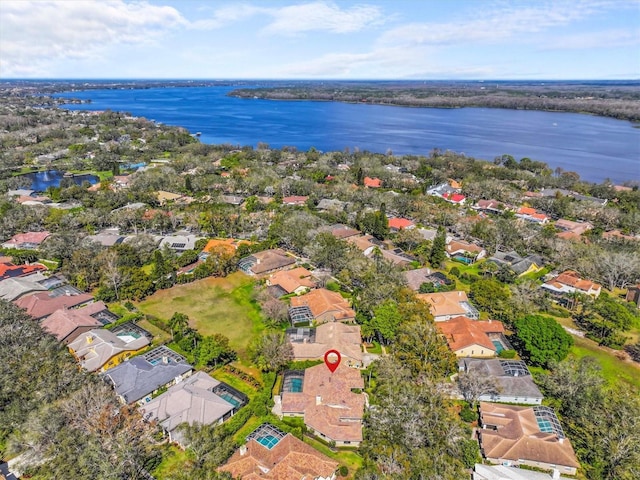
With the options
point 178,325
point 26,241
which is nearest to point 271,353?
point 178,325

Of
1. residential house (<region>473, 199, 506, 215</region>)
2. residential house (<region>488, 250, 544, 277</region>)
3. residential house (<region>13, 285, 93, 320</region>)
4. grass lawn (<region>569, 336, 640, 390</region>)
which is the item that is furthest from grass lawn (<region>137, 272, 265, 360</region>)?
residential house (<region>473, 199, 506, 215</region>)

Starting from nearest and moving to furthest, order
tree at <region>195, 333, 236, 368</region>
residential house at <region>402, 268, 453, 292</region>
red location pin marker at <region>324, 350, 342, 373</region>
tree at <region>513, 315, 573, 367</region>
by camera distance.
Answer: red location pin marker at <region>324, 350, 342, 373</region> → tree at <region>195, 333, 236, 368</region> → tree at <region>513, 315, 573, 367</region> → residential house at <region>402, 268, 453, 292</region>

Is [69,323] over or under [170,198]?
under

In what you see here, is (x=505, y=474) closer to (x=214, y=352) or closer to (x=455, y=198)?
(x=214, y=352)

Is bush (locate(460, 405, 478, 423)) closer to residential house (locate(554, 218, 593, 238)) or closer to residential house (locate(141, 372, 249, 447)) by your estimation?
residential house (locate(141, 372, 249, 447))

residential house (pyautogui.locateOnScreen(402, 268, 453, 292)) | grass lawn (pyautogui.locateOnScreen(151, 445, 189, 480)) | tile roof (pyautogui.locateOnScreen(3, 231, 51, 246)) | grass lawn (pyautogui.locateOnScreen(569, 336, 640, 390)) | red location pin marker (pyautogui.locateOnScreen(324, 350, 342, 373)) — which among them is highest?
tile roof (pyautogui.locateOnScreen(3, 231, 51, 246))

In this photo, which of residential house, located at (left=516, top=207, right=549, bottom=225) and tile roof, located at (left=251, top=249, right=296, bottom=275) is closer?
tile roof, located at (left=251, top=249, right=296, bottom=275)

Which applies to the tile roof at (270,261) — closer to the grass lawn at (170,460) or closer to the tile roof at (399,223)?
the tile roof at (399,223)
